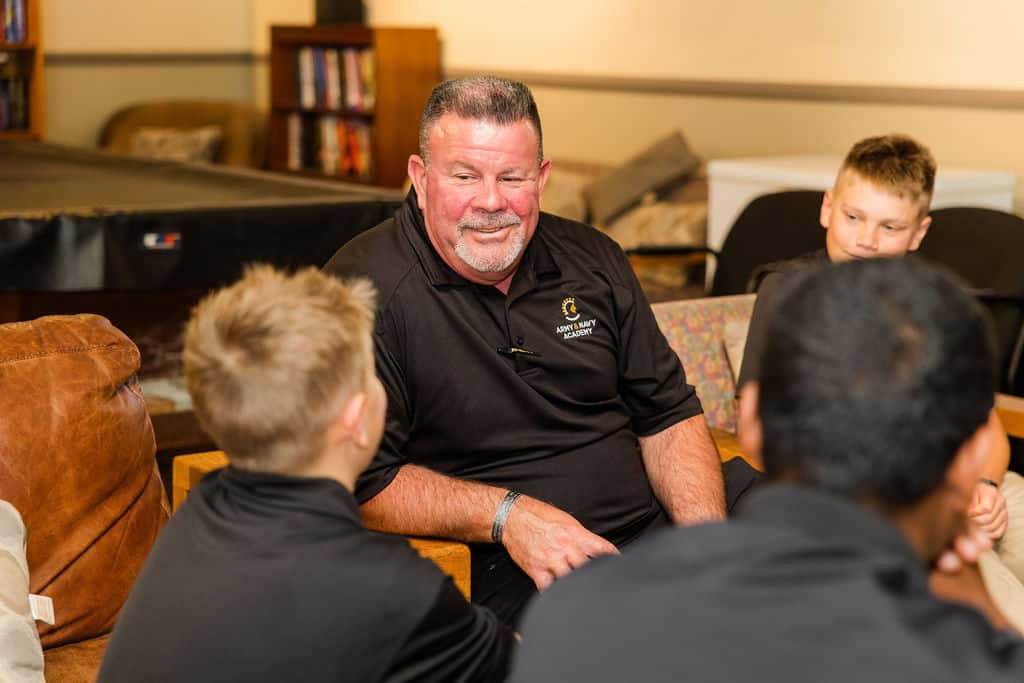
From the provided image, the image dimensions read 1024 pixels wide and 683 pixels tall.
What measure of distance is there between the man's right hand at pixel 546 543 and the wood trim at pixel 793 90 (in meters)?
2.75

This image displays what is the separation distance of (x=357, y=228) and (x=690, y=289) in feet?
4.09

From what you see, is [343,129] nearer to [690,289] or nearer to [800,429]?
[690,289]

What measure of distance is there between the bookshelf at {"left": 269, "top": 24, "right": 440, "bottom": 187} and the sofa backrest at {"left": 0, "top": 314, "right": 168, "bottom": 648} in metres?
4.75

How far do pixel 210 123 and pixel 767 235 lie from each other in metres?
4.45

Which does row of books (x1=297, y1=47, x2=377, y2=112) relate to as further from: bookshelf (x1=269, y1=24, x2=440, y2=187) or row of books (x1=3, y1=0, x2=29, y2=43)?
row of books (x1=3, y1=0, x2=29, y2=43)

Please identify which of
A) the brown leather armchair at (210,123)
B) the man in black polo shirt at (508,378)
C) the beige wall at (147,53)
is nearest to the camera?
the man in black polo shirt at (508,378)

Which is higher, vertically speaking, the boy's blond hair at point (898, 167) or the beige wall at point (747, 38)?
the beige wall at point (747, 38)

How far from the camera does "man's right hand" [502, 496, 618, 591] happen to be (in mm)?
2135

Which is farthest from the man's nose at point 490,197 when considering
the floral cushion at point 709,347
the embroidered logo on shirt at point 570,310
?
the floral cushion at point 709,347

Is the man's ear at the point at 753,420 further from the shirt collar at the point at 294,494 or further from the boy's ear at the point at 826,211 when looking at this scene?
the boy's ear at the point at 826,211

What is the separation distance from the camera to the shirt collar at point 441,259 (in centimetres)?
231

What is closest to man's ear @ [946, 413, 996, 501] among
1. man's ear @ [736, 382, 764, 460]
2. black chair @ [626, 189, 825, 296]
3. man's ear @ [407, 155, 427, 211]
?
man's ear @ [736, 382, 764, 460]

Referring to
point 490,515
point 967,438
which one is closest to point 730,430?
point 490,515

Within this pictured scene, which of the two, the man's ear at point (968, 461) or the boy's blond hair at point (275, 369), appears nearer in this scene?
the man's ear at point (968, 461)
